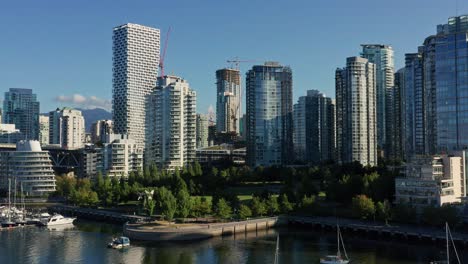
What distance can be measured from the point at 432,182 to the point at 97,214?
2144 inches

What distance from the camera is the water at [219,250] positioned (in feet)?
186

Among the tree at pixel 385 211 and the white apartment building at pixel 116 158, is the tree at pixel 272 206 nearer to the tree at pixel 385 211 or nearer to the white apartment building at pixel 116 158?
the tree at pixel 385 211

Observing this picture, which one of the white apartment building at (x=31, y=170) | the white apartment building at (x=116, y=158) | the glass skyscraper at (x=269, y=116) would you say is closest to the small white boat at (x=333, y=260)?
the white apartment building at (x=31, y=170)

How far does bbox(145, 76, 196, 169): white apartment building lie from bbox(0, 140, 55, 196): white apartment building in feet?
97.7

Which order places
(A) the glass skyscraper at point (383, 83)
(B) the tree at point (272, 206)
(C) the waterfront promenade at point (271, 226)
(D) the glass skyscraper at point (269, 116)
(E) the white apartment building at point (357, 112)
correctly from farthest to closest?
(A) the glass skyscraper at point (383, 83), (D) the glass skyscraper at point (269, 116), (E) the white apartment building at point (357, 112), (B) the tree at point (272, 206), (C) the waterfront promenade at point (271, 226)

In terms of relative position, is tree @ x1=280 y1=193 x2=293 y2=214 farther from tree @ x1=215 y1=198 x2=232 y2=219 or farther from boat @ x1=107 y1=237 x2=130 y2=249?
boat @ x1=107 y1=237 x2=130 y2=249

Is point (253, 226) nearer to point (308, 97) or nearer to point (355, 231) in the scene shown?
point (355, 231)

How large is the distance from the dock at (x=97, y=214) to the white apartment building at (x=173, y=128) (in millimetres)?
39651

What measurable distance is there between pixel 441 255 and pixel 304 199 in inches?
Result: 1033

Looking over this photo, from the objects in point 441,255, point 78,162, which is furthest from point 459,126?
point 78,162

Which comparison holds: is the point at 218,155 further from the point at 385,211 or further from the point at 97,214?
the point at 385,211

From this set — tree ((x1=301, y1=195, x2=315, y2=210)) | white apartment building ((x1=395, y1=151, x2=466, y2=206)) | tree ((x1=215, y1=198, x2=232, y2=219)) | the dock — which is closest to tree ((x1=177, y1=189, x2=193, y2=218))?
tree ((x1=215, y1=198, x2=232, y2=219))

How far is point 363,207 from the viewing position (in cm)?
7231

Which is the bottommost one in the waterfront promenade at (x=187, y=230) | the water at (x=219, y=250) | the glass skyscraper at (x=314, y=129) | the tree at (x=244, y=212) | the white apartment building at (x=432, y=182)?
the water at (x=219, y=250)
